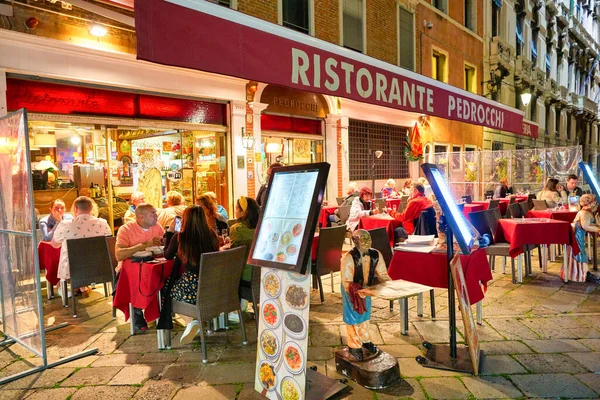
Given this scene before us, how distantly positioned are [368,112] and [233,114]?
527cm

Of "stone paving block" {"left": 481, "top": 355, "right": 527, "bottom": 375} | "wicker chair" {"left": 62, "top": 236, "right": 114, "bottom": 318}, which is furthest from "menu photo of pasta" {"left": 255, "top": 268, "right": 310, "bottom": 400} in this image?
"wicker chair" {"left": 62, "top": 236, "right": 114, "bottom": 318}

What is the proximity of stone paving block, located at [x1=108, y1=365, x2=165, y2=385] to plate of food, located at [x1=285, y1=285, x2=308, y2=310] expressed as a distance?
1.53m

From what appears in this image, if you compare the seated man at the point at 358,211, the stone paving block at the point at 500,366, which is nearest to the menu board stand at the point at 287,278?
the stone paving block at the point at 500,366

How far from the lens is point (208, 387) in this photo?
10.6ft

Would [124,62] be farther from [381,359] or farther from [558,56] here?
[558,56]

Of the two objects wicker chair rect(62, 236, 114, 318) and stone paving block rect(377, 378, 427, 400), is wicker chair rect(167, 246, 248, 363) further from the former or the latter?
wicker chair rect(62, 236, 114, 318)

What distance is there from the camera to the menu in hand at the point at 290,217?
2650 mm

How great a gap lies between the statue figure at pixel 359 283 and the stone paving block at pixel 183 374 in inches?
49.6

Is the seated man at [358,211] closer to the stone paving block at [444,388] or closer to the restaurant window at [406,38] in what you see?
the stone paving block at [444,388]

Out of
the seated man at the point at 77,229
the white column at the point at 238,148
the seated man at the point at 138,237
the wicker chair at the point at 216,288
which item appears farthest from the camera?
the white column at the point at 238,148

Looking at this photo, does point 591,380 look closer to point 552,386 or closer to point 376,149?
point 552,386

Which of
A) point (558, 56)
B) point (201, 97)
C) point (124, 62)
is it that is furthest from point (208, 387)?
point (558, 56)

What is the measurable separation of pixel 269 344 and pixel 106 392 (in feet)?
4.52

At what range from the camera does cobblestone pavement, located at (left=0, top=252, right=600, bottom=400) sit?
3.15 metres
